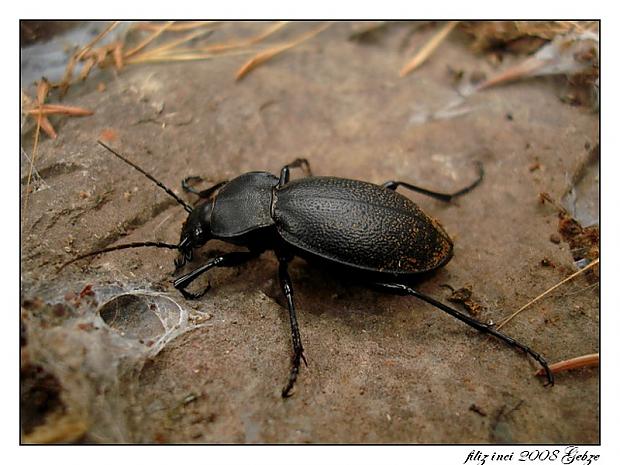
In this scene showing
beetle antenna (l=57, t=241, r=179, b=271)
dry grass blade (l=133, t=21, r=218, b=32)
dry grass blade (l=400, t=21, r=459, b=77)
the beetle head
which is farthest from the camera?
dry grass blade (l=400, t=21, r=459, b=77)

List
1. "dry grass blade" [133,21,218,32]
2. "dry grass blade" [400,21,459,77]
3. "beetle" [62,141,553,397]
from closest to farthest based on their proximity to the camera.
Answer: "beetle" [62,141,553,397], "dry grass blade" [133,21,218,32], "dry grass blade" [400,21,459,77]

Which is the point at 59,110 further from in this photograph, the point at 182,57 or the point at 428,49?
the point at 428,49

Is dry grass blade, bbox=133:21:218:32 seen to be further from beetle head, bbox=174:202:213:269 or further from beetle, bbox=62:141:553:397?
beetle head, bbox=174:202:213:269

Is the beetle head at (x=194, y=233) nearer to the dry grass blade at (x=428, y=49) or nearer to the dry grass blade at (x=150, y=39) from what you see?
the dry grass blade at (x=150, y=39)

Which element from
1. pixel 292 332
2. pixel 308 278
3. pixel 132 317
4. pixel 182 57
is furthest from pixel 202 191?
pixel 182 57

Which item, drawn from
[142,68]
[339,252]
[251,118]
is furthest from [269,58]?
[339,252]

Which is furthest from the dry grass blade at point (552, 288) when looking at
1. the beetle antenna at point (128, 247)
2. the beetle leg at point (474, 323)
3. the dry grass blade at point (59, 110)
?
the dry grass blade at point (59, 110)

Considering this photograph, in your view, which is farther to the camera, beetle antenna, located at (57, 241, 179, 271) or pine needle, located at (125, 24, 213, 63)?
pine needle, located at (125, 24, 213, 63)

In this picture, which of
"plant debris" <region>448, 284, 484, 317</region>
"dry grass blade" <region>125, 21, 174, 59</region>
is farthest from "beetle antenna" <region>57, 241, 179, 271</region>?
"dry grass blade" <region>125, 21, 174, 59</region>
